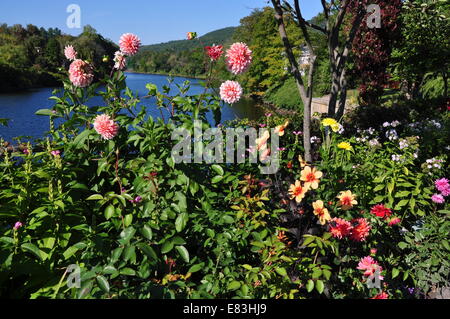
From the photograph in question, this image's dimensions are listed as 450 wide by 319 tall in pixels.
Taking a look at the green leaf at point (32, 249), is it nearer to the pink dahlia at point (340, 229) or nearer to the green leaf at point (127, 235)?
the green leaf at point (127, 235)

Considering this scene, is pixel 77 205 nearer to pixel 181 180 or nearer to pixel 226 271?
pixel 181 180

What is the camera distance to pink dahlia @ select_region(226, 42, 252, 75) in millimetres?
1722

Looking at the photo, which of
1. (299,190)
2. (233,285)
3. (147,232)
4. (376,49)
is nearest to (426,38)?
(376,49)

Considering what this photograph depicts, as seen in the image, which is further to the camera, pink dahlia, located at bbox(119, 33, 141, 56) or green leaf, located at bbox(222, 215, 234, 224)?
pink dahlia, located at bbox(119, 33, 141, 56)

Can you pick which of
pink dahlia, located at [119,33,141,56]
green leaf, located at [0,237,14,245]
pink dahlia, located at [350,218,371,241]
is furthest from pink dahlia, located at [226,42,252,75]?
green leaf, located at [0,237,14,245]

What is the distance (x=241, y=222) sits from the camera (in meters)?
1.72

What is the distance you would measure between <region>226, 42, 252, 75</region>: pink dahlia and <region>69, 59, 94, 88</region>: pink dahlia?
2.83 feet

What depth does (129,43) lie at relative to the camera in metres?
1.88

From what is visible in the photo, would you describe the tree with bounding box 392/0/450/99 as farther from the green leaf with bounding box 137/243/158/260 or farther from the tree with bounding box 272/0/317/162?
the green leaf with bounding box 137/243/158/260

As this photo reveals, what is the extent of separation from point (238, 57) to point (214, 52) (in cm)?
15

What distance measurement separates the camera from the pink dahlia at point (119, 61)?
1.93 meters

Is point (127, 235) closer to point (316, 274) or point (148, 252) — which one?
point (148, 252)
